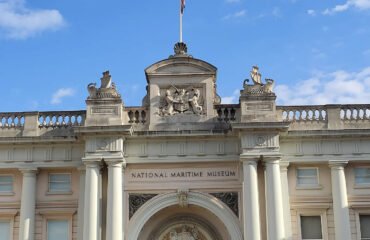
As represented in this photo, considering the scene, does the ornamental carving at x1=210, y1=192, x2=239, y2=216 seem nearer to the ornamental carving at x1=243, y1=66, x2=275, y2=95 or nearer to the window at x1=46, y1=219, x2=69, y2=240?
the ornamental carving at x1=243, y1=66, x2=275, y2=95

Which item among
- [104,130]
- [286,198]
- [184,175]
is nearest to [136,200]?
[184,175]

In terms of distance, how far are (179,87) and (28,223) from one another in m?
8.42

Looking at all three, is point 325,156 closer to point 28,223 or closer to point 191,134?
point 191,134

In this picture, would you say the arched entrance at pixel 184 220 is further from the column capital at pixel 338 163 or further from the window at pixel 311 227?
the column capital at pixel 338 163

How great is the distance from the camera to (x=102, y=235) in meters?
25.2

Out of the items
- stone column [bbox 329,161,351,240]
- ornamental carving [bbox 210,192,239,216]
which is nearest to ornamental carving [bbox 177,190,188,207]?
ornamental carving [bbox 210,192,239,216]

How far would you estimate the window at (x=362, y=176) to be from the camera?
26203mm

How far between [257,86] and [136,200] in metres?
6.86

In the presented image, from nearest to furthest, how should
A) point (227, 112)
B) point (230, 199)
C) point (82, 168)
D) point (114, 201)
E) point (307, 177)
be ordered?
1. point (114, 201)
2. point (230, 199)
3. point (82, 168)
4. point (307, 177)
5. point (227, 112)

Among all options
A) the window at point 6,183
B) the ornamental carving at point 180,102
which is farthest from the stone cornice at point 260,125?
the window at point 6,183

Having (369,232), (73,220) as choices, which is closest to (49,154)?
(73,220)

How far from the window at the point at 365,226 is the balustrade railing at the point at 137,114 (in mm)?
9875

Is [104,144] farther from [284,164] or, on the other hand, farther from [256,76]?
[284,164]

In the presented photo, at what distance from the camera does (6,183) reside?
2708 centimetres
